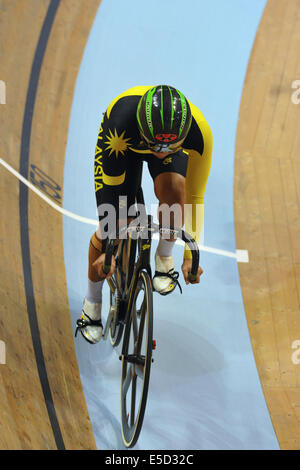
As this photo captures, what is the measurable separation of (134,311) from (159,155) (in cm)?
83

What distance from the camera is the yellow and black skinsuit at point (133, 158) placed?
85.7 inches

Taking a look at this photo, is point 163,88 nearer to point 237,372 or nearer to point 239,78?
point 237,372

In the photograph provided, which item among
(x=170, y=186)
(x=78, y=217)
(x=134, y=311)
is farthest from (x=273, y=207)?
(x=134, y=311)

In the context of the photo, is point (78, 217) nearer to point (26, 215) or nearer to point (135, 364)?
point (26, 215)

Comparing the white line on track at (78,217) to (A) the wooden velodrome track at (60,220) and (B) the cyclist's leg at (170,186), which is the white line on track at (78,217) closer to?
(A) the wooden velodrome track at (60,220)

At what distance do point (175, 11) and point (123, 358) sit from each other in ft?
13.3

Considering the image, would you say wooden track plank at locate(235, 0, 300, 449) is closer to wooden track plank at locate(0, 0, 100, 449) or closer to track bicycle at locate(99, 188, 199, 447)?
track bicycle at locate(99, 188, 199, 447)

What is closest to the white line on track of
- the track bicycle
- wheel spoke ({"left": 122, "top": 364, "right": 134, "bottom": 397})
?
the track bicycle

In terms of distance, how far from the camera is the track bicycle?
2086 mm

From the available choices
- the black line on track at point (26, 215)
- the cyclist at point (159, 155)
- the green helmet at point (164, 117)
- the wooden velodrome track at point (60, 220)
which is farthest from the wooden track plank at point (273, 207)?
the green helmet at point (164, 117)

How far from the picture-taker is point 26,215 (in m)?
4.07

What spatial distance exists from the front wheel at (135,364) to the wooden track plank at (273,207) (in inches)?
34.3

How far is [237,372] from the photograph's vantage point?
312 cm

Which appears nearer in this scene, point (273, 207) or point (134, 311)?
point (134, 311)
